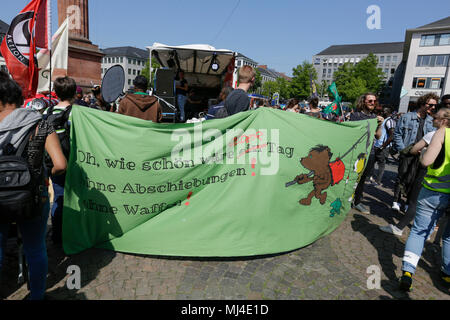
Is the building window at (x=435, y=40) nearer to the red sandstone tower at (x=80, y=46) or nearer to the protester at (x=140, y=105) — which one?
the red sandstone tower at (x=80, y=46)

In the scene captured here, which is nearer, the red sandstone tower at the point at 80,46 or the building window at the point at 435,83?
the red sandstone tower at the point at 80,46

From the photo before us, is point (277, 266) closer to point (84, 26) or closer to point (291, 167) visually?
point (291, 167)

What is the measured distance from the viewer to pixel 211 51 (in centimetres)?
1012

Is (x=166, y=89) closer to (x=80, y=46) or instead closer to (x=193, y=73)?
(x=193, y=73)

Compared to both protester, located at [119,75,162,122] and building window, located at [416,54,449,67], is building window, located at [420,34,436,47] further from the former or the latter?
protester, located at [119,75,162,122]

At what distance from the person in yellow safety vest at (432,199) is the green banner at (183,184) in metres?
1.24

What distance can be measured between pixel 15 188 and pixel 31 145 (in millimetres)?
333

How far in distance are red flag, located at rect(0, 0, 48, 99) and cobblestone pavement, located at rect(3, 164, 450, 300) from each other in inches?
89.5

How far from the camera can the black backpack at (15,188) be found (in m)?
1.73

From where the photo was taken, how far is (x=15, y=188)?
1758mm

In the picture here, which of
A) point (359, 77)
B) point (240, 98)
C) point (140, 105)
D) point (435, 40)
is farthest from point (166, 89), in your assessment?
point (435, 40)

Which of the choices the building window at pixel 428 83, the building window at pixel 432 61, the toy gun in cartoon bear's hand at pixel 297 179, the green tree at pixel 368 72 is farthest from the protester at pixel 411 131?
the green tree at pixel 368 72

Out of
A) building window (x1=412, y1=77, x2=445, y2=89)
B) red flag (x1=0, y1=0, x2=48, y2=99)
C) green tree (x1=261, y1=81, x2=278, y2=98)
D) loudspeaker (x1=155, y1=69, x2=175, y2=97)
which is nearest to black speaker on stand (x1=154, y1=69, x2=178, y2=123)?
loudspeaker (x1=155, y1=69, x2=175, y2=97)

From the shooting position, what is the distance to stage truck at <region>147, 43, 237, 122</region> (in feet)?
31.5
